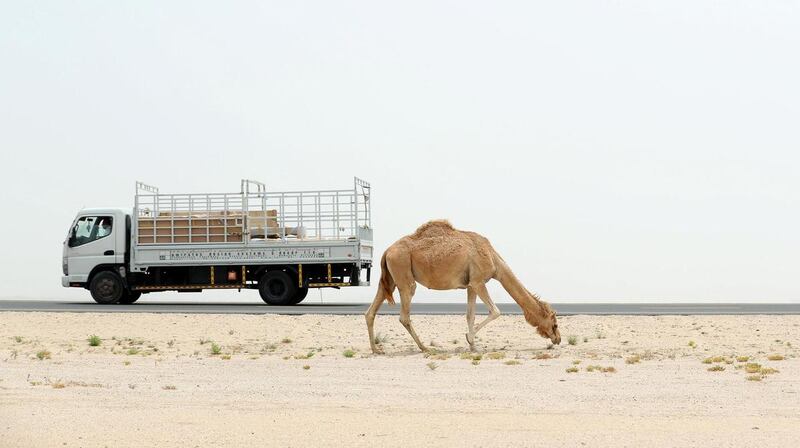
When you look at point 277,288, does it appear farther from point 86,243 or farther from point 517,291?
point 517,291

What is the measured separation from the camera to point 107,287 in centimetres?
3844

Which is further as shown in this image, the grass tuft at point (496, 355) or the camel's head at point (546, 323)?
the camel's head at point (546, 323)

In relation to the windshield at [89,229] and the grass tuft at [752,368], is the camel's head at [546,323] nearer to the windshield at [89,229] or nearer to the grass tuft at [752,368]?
the grass tuft at [752,368]

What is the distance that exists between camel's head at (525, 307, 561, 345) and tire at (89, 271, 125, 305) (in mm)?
20680

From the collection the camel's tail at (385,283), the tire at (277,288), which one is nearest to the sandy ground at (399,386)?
the camel's tail at (385,283)

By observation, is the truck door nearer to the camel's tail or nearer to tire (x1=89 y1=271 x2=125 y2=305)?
tire (x1=89 y1=271 x2=125 y2=305)

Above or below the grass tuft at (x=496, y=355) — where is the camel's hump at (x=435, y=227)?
above

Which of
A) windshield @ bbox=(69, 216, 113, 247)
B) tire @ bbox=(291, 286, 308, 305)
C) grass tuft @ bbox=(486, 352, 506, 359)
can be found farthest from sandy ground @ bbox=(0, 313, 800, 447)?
windshield @ bbox=(69, 216, 113, 247)

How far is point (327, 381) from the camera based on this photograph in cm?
1786

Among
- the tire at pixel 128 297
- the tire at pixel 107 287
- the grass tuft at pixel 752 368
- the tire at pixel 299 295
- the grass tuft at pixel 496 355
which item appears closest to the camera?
the grass tuft at pixel 752 368

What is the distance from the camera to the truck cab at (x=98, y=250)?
3841 cm

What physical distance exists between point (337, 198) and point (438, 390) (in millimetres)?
19620

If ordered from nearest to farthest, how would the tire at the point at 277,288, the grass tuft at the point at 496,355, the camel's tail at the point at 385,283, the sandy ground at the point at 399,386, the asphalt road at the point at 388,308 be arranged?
the sandy ground at the point at 399,386 → the grass tuft at the point at 496,355 → the camel's tail at the point at 385,283 → the asphalt road at the point at 388,308 → the tire at the point at 277,288

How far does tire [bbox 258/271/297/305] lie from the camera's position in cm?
3631
